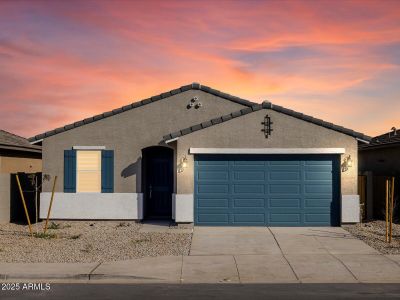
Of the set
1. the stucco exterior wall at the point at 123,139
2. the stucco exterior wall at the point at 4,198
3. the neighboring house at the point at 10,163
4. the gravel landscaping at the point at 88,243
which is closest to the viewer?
the gravel landscaping at the point at 88,243

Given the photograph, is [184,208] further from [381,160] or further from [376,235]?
[381,160]

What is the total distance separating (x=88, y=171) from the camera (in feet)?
64.7

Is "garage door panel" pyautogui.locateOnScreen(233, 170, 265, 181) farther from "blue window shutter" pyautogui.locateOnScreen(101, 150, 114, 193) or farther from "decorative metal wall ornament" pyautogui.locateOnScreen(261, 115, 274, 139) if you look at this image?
"blue window shutter" pyautogui.locateOnScreen(101, 150, 114, 193)

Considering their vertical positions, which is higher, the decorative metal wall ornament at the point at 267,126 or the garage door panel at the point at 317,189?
the decorative metal wall ornament at the point at 267,126

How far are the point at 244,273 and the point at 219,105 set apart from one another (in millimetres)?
10632

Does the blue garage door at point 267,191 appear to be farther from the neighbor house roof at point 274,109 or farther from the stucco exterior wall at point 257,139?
the neighbor house roof at point 274,109

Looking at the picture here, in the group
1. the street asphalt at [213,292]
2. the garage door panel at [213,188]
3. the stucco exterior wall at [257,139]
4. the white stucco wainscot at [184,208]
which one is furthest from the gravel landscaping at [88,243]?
the street asphalt at [213,292]

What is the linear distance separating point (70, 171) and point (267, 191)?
7.04 m

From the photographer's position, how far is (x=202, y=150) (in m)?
18.0

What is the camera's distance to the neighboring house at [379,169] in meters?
20.3

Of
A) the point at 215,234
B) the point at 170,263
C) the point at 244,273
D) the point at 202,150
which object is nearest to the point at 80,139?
the point at 202,150

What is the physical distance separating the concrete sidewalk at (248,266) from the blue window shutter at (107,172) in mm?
5219

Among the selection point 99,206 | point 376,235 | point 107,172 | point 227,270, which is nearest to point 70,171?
point 107,172

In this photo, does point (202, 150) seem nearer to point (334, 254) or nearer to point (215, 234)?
point (215, 234)
